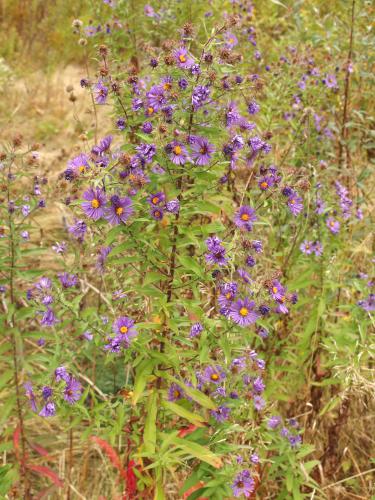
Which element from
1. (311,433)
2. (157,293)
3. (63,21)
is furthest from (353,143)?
(63,21)

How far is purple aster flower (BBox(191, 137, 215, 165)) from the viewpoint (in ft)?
5.32

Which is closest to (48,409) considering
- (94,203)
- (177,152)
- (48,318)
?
(48,318)

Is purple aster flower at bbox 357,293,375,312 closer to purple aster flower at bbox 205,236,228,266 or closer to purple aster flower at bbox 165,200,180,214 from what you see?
purple aster flower at bbox 205,236,228,266

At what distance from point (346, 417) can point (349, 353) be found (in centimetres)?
33

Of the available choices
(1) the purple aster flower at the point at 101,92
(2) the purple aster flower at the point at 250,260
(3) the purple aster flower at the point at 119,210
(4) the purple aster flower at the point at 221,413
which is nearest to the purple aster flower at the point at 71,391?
(4) the purple aster flower at the point at 221,413

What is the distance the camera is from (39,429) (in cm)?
270

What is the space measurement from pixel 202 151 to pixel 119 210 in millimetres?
280

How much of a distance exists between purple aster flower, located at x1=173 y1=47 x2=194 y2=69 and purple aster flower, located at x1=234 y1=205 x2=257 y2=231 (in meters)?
0.43

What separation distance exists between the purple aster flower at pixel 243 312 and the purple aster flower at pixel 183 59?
657mm

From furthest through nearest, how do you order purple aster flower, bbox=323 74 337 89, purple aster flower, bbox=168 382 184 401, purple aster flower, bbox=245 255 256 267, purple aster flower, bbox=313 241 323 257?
purple aster flower, bbox=323 74 337 89 < purple aster flower, bbox=313 241 323 257 < purple aster flower, bbox=168 382 184 401 < purple aster flower, bbox=245 255 256 267

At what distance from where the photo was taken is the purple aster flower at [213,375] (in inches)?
74.7

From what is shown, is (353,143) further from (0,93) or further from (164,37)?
(0,93)

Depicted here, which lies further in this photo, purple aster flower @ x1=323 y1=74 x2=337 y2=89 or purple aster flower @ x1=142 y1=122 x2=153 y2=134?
purple aster flower @ x1=323 y1=74 x2=337 y2=89

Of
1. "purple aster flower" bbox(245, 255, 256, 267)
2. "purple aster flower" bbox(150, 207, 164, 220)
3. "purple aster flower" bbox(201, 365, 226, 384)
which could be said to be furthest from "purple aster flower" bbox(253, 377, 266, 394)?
"purple aster flower" bbox(150, 207, 164, 220)
